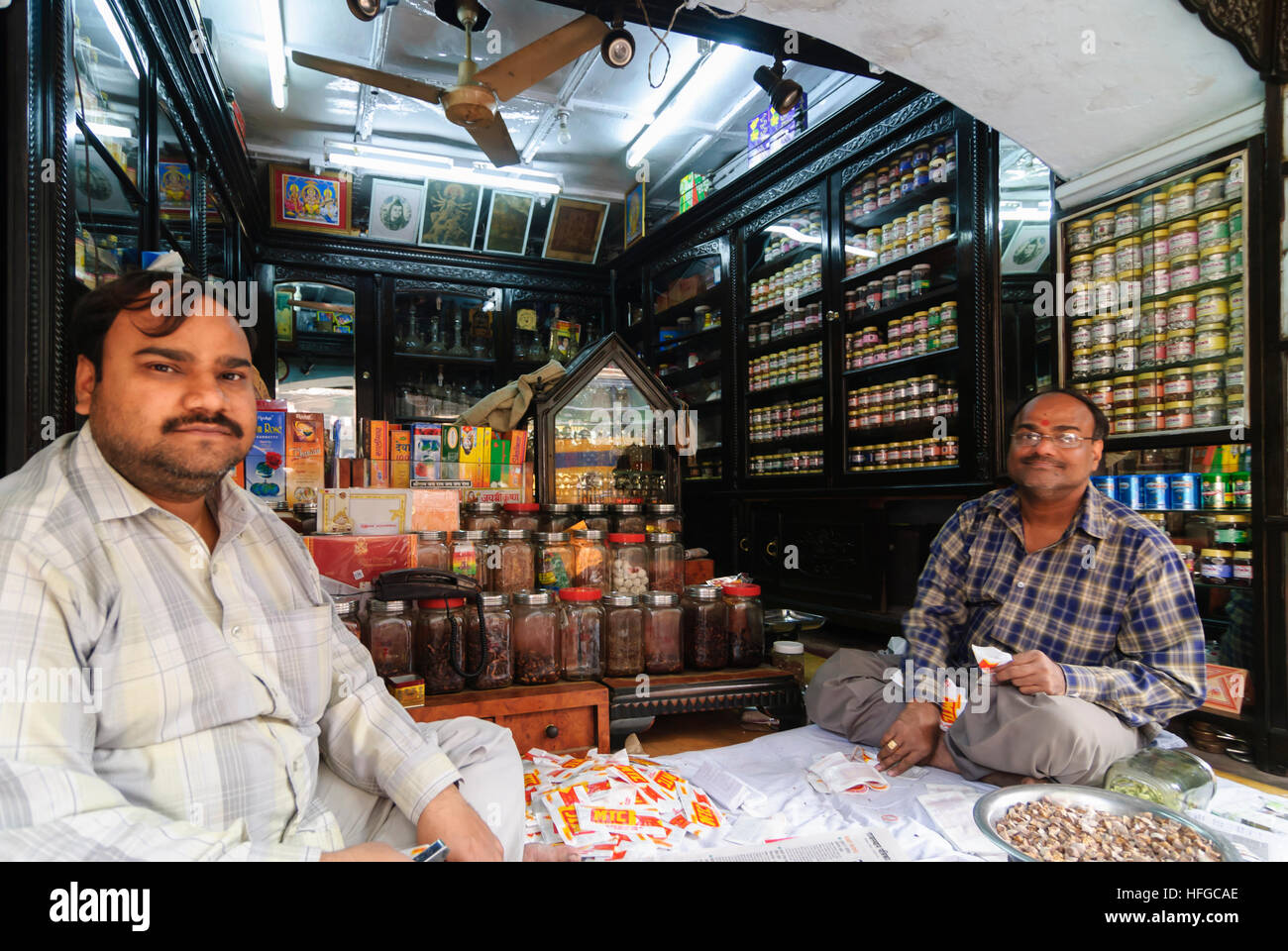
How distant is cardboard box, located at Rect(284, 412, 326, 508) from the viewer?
291 cm

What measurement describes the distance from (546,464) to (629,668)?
1.48 metres

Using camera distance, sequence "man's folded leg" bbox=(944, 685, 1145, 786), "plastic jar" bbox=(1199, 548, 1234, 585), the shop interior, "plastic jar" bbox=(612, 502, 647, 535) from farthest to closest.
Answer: "plastic jar" bbox=(612, 502, 647, 535) → "plastic jar" bbox=(1199, 548, 1234, 585) → the shop interior → "man's folded leg" bbox=(944, 685, 1145, 786)

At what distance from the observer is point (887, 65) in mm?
2695

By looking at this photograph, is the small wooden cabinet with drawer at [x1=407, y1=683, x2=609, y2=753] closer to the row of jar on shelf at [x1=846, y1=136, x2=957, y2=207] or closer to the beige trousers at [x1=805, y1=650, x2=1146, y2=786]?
the beige trousers at [x1=805, y1=650, x2=1146, y2=786]

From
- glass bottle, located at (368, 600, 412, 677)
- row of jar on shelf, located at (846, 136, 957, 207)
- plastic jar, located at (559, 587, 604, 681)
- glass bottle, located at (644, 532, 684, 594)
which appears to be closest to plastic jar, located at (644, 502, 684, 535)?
glass bottle, located at (644, 532, 684, 594)

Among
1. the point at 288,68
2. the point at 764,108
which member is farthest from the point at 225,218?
the point at 764,108

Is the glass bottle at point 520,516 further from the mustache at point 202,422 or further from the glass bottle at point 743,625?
the mustache at point 202,422

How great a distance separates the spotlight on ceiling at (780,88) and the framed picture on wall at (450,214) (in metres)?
3.16

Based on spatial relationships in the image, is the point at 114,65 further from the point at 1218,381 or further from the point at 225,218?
the point at 1218,381

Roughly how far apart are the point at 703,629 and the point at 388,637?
992 mm

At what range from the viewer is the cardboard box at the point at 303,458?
2.91 metres

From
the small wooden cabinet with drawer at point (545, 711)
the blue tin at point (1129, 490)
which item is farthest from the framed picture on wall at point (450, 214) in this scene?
the blue tin at point (1129, 490)

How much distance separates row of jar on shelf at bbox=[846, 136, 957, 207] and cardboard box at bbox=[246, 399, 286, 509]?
3366mm
